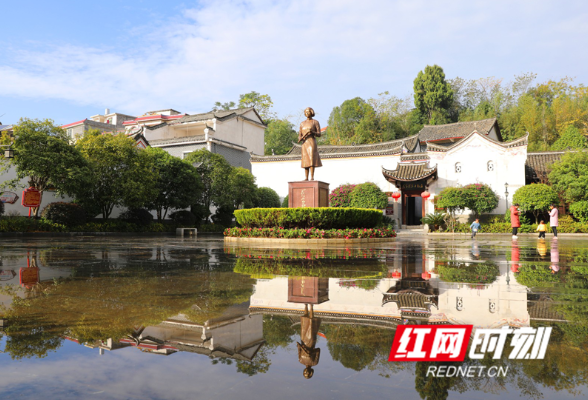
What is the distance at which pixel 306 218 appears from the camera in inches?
530

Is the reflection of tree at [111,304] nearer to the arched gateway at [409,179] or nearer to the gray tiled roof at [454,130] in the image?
the arched gateway at [409,179]

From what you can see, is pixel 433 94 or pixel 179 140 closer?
pixel 179 140

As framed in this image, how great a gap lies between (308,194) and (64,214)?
38.0ft

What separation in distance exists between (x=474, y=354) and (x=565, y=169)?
90.3 ft

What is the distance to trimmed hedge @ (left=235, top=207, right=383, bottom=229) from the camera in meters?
13.3

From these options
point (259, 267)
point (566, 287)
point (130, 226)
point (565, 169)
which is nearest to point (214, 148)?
point (130, 226)

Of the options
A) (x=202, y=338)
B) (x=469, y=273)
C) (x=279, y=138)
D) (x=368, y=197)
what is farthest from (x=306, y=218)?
(x=279, y=138)

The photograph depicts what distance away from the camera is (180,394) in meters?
1.66

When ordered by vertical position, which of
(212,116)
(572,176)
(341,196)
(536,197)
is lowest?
(536,197)

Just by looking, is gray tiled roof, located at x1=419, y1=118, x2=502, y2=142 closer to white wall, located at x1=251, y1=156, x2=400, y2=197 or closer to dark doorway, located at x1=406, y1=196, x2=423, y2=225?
dark doorway, located at x1=406, y1=196, x2=423, y2=225

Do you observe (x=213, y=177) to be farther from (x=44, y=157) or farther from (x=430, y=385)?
(x=430, y=385)

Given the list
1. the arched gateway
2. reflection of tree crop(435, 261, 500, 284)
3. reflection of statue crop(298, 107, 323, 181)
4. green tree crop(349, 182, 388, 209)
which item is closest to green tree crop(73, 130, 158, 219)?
reflection of statue crop(298, 107, 323, 181)

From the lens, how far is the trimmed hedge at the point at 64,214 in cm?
1895

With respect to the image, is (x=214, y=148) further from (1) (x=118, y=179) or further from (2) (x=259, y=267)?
(2) (x=259, y=267)
